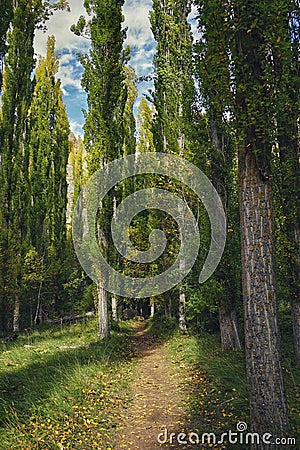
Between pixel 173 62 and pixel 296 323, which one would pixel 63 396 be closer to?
pixel 296 323

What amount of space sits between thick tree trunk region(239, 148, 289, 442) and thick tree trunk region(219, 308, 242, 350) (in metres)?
4.28

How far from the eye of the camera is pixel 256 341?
3.36 m

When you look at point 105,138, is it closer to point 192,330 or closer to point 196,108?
point 196,108

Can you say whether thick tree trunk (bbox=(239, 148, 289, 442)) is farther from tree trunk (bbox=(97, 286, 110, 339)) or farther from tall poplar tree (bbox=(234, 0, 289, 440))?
tree trunk (bbox=(97, 286, 110, 339))

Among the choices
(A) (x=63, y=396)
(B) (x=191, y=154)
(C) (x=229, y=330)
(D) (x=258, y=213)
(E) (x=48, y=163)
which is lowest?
(A) (x=63, y=396)

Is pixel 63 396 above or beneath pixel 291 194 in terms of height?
beneath

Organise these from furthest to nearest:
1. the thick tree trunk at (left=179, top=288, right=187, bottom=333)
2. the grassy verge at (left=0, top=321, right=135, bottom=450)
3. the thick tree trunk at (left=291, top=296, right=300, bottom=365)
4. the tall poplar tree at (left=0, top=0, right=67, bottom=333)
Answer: the tall poplar tree at (left=0, top=0, right=67, bottom=333) < the thick tree trunk at (left=179, top=288, right=187, bottom=333) < the thick tree trunk at (left=291, top=296, right=300, bottom=365) < the grassy verge at (left=0, top=321, right=135, bottom=450)

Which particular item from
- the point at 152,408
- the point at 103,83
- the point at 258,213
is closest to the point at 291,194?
the point at 258,213

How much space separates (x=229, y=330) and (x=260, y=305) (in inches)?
179

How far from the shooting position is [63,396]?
5195 millimetres

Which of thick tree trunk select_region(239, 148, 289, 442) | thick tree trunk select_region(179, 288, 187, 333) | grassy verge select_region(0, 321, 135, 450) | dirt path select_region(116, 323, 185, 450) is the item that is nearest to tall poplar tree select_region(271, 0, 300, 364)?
dirt path select_region(116, 323, 185, 450)

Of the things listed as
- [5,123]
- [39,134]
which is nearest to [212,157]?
[5,123]

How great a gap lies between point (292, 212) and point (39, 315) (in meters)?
13.3

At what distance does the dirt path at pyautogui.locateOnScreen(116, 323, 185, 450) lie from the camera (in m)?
4.27
